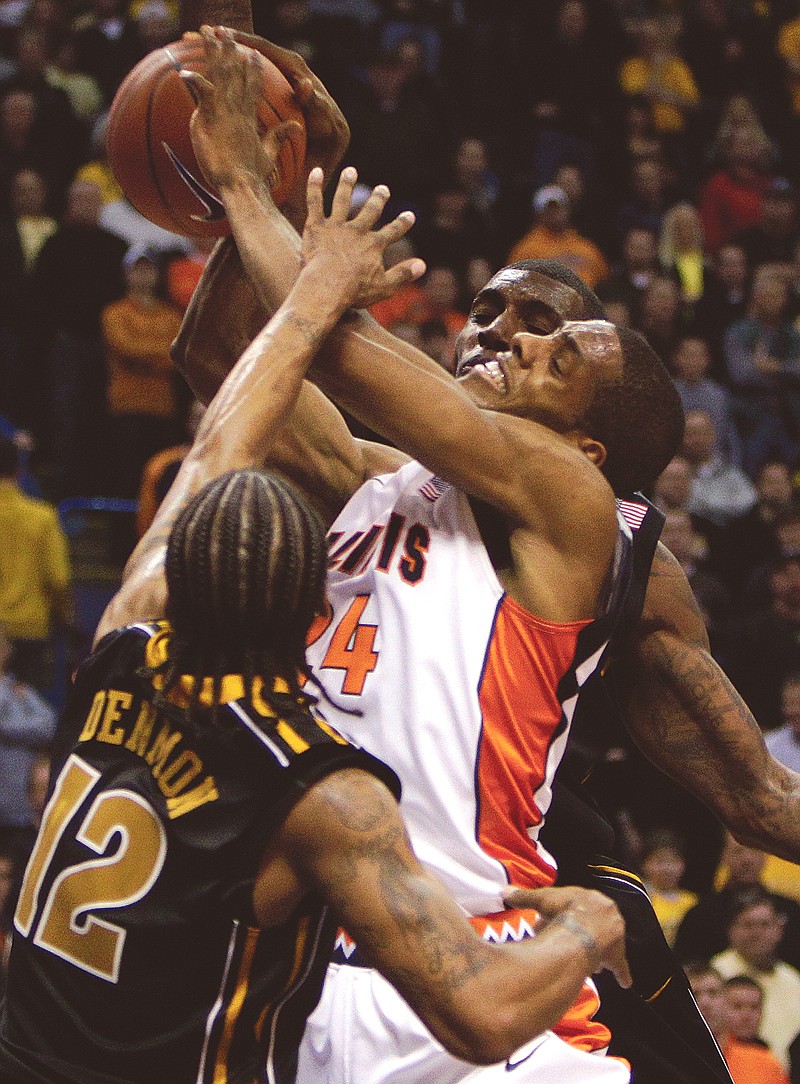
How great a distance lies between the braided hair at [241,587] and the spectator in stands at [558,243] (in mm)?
9011

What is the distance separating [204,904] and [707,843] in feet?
21.4

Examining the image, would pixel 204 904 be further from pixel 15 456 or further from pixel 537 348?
pixel 15 456

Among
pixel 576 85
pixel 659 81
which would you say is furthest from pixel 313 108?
pixel 659 81

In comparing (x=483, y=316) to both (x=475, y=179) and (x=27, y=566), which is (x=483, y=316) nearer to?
(x=27, y=566)

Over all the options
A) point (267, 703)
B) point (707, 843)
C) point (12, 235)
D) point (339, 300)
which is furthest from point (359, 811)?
point (12, 235)

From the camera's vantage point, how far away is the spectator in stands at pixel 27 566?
8648 mm

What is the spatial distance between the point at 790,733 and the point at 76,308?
4.61 meters

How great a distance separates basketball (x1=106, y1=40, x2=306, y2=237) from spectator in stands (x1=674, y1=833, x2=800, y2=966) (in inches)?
189

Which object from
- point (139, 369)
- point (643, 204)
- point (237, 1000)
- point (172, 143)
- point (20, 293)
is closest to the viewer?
point (237, 1000)

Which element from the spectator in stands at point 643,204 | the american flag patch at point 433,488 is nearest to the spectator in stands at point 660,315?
the spectator in stands at point 643,204

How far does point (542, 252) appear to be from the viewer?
11.4 meters

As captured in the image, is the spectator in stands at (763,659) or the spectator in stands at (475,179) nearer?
the spectator in stands at (763,659)

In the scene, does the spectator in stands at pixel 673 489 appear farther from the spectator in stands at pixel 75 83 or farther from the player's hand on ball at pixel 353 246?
the player's hand on ball at pixel 353 246

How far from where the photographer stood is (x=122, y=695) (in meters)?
2.55
